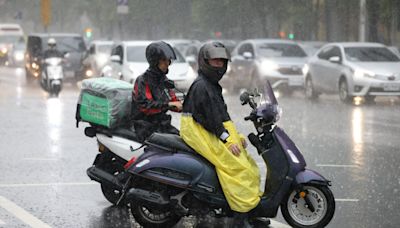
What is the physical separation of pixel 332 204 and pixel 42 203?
119 inches

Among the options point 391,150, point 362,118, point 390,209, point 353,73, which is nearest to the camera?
point 390,209

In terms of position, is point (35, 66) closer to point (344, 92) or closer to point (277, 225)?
point (344, 92)

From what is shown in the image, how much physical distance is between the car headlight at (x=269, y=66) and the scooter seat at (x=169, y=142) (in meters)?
20.7

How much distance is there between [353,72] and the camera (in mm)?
25016

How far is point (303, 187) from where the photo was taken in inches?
327

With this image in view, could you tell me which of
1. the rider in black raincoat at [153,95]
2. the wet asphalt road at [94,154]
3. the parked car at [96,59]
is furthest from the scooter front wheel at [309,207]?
the parked car at [96,59]

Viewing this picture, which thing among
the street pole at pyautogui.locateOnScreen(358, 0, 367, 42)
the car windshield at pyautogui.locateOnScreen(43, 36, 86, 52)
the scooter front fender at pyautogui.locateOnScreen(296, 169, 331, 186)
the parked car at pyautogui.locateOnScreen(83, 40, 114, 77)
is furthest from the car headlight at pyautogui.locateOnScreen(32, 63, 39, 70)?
the scooter front fender at pyautogui.locateOnScreen(296, 169, 331, 186)

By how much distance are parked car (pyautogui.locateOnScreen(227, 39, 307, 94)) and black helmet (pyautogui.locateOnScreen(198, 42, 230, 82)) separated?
20.0 meters

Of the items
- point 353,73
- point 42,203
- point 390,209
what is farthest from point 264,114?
point 353,73

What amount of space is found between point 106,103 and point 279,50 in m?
21.4

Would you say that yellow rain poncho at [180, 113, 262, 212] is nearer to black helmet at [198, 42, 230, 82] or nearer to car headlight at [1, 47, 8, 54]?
black helmet at [198, 42, 230, 82]

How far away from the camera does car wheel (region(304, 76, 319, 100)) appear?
27.5 metres

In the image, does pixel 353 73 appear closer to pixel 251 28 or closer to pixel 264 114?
pixel 264 114

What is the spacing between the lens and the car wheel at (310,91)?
90.1 feet
